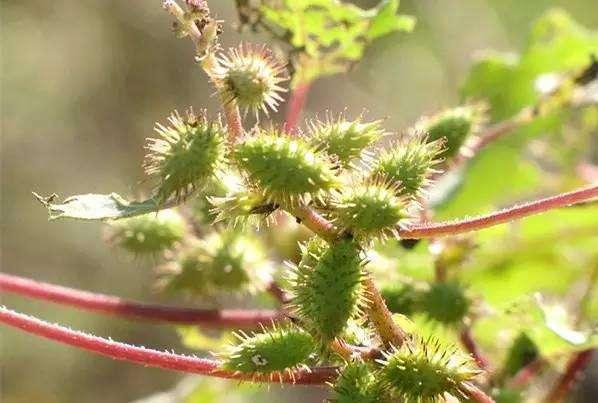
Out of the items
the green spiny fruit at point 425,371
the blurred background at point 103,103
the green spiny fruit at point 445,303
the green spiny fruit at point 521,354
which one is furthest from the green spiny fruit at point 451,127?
the blurred background at point 103,103

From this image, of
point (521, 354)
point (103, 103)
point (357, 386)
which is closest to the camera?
point (357, 386)

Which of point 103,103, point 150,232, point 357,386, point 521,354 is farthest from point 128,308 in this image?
point 103,103

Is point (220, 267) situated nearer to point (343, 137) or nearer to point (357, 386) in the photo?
point (343, 137)

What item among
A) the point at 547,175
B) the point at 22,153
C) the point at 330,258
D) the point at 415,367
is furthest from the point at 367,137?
the point at 22,153

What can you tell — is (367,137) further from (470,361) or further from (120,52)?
(120,52)

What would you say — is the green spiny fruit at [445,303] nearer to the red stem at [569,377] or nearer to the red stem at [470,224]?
the red stem at [569,377]

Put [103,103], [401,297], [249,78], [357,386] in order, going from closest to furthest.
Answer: [357,386] < [249,78] < [401,297] < [103,103]

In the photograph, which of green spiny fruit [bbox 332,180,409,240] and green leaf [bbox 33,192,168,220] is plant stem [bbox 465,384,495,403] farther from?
green leaf [bbox 33,192,168,220]
